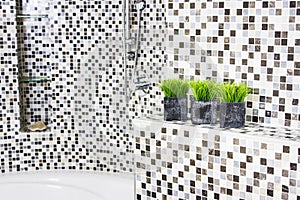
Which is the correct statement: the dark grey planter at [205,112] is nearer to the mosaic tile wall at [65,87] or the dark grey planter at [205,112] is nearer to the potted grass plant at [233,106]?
the potted grass plant at [233,106]

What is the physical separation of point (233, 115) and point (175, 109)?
0.69ft

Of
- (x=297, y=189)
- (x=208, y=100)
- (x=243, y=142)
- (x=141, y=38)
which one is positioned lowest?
(x=297, y=189)

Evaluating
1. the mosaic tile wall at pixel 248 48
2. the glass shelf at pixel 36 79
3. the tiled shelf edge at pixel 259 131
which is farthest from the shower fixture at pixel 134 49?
the tiled shelf edge at pixel 259 131

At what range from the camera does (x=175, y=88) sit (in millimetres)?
1679

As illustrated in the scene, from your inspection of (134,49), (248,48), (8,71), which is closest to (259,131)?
(248,48)

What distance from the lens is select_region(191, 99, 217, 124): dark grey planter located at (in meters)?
1.60

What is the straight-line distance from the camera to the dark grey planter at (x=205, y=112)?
1.60 m

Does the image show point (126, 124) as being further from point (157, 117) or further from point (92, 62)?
point (157, 117)

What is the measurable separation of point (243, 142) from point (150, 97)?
1.30 meters

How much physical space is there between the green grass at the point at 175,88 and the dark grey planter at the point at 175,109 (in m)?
0.02

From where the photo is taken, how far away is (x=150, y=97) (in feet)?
9.00

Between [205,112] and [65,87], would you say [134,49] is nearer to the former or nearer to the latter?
[65,87]

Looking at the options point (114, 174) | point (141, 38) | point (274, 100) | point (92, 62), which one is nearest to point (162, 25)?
point (141, 38)

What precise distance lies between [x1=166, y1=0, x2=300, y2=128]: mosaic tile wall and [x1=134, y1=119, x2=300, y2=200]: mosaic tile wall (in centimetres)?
9
